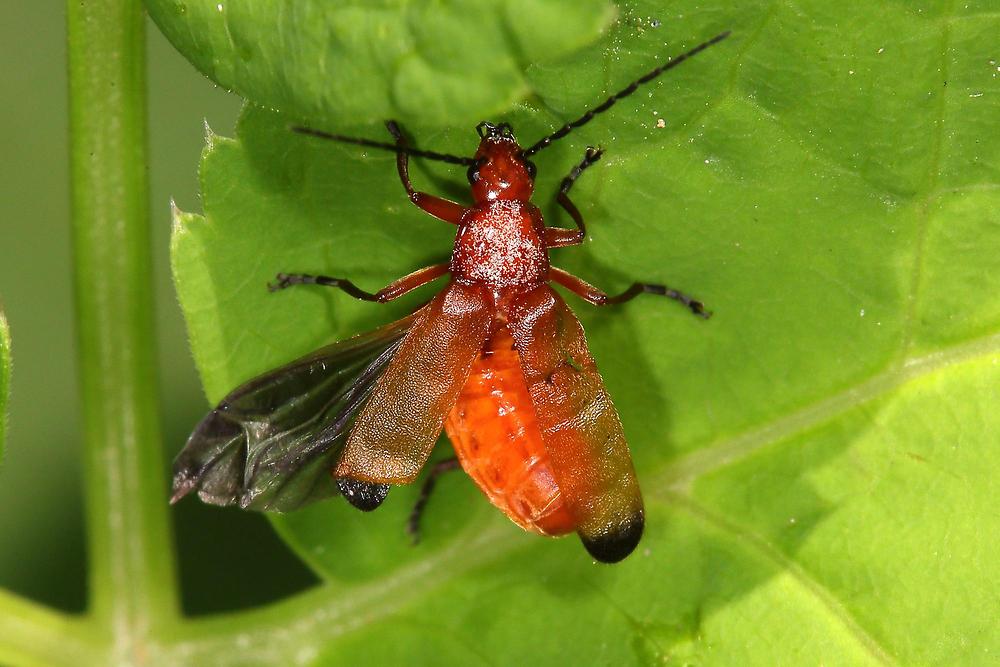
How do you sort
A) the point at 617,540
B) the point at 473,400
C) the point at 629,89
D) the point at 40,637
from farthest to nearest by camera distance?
1. the point at 40,637
2. the point at 473,400
3. the point at 617,540
4. the point at 629,89

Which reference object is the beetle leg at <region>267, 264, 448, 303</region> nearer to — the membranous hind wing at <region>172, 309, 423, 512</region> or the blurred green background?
the membranous hind wing at <region>172, 309, 423, 512</region>

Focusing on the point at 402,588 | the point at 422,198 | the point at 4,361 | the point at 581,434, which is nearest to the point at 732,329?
the point at 581,434

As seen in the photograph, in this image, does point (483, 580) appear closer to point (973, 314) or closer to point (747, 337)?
point (747, 337)

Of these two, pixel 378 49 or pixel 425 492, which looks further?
pixel 425 492

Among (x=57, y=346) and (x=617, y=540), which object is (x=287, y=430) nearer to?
(x=617, y=540)

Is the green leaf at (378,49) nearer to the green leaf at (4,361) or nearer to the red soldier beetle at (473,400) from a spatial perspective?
the red soldier beetle at (473,400)

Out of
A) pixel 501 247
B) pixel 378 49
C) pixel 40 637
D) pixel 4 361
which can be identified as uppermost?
pixel 378 49

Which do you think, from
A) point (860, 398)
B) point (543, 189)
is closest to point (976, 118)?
point (860, 398)
